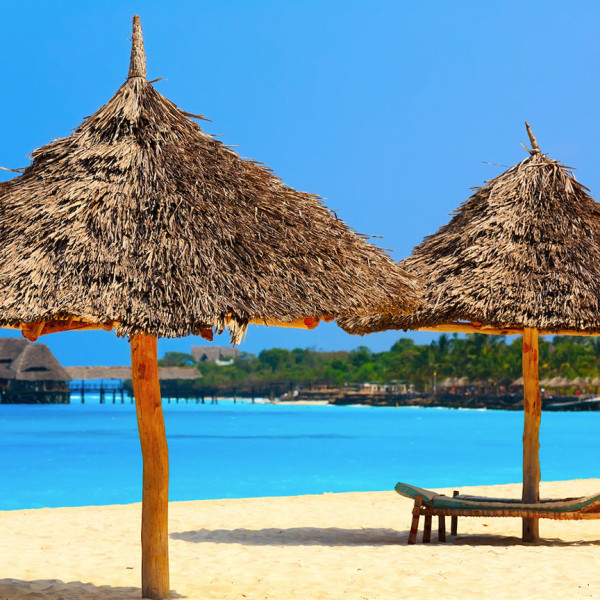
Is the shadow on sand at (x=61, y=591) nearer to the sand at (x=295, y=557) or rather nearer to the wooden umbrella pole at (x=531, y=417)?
the sand at (x=295, y=557)

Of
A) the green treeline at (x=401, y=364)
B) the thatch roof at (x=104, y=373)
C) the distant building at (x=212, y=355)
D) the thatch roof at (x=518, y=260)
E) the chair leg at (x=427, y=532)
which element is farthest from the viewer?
the distant building at (x=212, y=355)

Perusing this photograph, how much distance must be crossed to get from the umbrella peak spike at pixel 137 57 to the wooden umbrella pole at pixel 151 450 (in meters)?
1.62

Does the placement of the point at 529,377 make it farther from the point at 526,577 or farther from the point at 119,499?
the point at 119,499

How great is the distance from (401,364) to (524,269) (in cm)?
6771

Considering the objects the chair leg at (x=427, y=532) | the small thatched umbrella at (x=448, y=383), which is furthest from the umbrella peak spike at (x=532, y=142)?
the small thatched umbrella at (x=448, y=383)

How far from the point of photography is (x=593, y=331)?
726cm

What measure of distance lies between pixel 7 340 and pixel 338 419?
22.4m

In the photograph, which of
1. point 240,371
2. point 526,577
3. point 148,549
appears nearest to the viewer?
point 148,549

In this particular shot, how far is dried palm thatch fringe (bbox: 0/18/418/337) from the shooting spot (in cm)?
462

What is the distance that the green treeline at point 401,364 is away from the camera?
5919 cm

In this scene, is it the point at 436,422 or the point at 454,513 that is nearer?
the point at 454,513

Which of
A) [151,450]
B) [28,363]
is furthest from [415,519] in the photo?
[28,363]

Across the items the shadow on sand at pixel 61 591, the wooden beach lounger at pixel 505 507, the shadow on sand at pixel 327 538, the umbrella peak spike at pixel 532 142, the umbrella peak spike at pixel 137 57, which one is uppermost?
the umbrella peak spike at pixel 532 142

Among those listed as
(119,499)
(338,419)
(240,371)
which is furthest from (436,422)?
(240,371)
